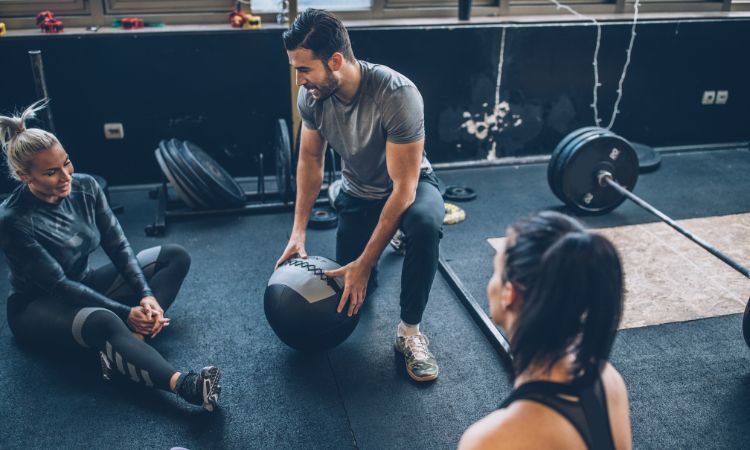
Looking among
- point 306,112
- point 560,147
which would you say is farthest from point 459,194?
point 306,112

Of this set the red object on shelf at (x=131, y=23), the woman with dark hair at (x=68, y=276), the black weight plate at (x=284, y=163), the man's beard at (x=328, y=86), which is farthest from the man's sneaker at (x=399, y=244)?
the red object on shelf at (x=131, y=23)

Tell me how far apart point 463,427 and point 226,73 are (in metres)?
2.44

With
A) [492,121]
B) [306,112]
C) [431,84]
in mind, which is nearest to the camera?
[306,112]

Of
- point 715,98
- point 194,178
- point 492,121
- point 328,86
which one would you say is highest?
point 328,86

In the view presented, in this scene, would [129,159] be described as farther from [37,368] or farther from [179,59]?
[37,368]

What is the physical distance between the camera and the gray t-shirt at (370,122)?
6.61 feet

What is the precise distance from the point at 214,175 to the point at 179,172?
210mm

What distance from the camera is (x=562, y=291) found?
0.88 m

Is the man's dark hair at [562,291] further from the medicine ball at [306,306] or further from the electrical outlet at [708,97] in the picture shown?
the electrical outlet at [708,97]

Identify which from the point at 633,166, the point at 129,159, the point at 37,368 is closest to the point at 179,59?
the point at 129,159

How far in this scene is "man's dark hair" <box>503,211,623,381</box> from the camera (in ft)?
2.89

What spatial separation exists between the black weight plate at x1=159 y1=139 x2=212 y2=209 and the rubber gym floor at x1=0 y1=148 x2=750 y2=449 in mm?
457

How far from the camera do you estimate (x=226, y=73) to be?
3500 mm

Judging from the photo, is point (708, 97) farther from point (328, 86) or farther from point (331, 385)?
point (331, 385)
